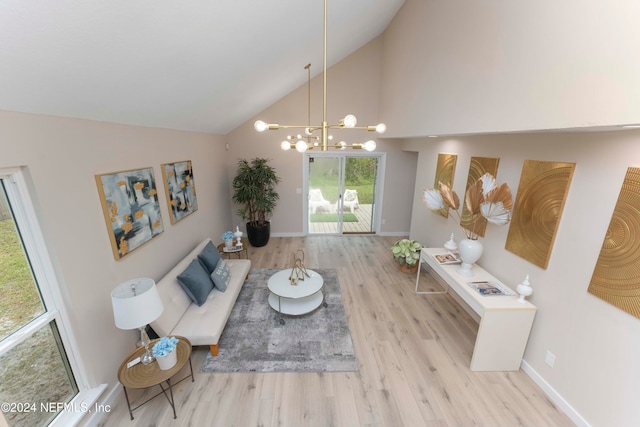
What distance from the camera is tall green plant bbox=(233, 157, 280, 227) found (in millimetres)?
5273

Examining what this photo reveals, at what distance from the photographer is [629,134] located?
1.80 metres

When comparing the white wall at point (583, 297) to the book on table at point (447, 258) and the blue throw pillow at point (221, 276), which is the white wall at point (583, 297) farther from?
the blue throw pillow at point (221, 276)

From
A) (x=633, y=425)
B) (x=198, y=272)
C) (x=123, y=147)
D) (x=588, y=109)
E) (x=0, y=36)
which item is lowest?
(x=633, y=425)

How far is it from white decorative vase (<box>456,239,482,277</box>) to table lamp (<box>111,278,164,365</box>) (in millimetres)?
3182

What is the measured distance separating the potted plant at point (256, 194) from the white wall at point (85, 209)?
221 cm

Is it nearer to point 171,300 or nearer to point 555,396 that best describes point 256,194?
point 171,300

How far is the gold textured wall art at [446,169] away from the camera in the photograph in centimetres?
394

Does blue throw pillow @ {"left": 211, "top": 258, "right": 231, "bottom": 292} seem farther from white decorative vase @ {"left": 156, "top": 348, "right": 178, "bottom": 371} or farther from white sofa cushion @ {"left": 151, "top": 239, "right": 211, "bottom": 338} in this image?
white decorative vase @ {"left": 156, "top": 348, "right": 178, "bottom": 371}

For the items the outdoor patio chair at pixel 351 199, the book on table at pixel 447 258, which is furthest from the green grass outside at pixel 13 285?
the outdoor patio chair at pixel 351 199

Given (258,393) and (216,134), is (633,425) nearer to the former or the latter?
(258,393)

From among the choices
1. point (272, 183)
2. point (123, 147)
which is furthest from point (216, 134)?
point (123, 147)

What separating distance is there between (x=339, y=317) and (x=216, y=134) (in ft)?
13.6

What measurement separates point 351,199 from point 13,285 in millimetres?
5590

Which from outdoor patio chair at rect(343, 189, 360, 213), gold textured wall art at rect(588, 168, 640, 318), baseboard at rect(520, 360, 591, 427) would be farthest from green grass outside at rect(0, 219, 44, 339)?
outdoor patio chair at rect(343, 189, 360, 213)
